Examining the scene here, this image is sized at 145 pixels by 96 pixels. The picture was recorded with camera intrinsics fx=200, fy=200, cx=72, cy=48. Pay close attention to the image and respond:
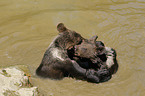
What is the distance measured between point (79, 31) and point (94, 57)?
182 cm

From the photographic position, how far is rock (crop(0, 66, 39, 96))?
2960 mm

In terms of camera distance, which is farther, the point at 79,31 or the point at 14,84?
the point at 79,31

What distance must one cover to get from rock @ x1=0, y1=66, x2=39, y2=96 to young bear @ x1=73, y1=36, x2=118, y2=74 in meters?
1.09

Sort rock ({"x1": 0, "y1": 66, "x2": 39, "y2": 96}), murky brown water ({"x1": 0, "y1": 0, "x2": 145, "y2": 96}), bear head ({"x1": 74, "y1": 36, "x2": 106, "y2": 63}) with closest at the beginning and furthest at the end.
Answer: rock ({"x1": 0, "y1": 66, "x2": 39, "y2": 96}) → murky brown water ({"x1": 0, "y1": 0, "x2": 145, "y2": 96}) → bear head ({"x1": 74, "y1": 36, "x2": 106, "y2": 63})

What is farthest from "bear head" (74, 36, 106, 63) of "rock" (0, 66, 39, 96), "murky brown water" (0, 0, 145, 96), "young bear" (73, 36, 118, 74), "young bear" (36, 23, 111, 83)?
"rock" (0, 66, 39, 96)

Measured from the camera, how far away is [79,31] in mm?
5441

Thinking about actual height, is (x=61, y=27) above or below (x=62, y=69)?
above

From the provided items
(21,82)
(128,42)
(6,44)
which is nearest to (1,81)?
(21,82)

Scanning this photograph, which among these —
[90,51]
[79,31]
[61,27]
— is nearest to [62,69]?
[90,51]

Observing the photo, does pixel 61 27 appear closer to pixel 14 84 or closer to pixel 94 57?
pixel 94 57

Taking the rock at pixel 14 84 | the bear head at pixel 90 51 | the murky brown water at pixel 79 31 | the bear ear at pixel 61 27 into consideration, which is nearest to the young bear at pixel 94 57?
the bear head at pixel 90 51

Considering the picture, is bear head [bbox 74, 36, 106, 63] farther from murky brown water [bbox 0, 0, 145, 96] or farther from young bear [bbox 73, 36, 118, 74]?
murky brown water [bbox 0, 0, 145, 96]

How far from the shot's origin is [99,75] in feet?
12.0

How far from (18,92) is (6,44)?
225 centimetres
